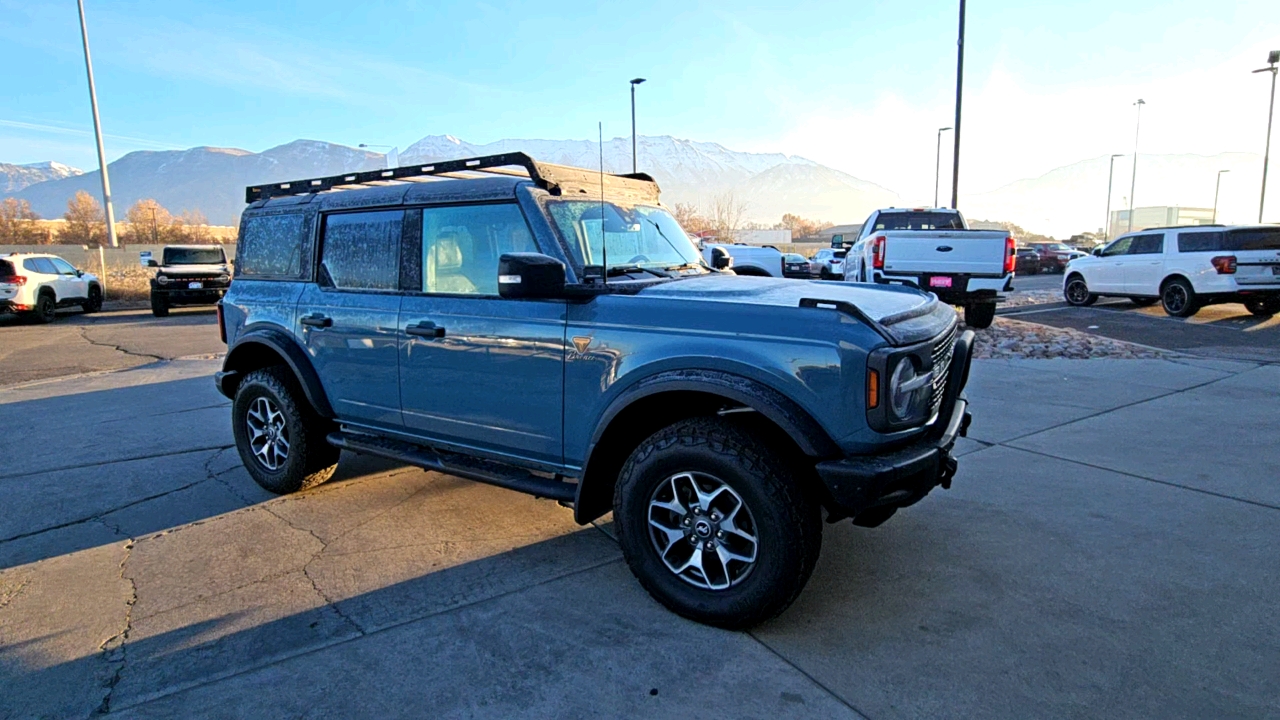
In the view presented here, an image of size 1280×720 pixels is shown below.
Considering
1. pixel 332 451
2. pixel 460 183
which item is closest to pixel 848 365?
pixel 460 183

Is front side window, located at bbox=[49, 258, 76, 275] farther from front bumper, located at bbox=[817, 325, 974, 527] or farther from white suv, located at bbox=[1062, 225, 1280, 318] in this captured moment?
white suv, located at bbox=[1062, 225, 1280, 318]

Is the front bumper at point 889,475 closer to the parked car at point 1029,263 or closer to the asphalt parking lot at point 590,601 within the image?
the asphalt parking lot at point 590,601


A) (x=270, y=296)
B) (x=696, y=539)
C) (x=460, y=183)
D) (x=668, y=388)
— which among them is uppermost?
(x=460, y=183)

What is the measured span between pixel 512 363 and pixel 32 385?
29.8ft

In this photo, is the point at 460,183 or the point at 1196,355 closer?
the point at 460,183

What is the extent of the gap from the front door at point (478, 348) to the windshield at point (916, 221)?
36.3ft

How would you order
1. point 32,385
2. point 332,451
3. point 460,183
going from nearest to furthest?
point 460,183 → point 332,451 → point 32,385

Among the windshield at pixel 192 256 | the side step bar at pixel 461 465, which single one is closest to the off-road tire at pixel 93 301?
the windshield at pixel 192 256

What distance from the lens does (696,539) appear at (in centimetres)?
308

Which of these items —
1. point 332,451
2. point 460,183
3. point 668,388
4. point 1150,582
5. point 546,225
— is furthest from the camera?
point 332,451

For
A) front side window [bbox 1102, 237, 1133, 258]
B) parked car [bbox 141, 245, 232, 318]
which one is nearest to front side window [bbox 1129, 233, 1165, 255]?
front side window [bbox 1102, 237, 1133, 258]

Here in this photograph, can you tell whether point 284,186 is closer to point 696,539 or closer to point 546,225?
point 546,225

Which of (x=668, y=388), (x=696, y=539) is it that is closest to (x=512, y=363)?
(x=668, y=388)

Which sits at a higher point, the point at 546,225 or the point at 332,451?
the point at 546,225
